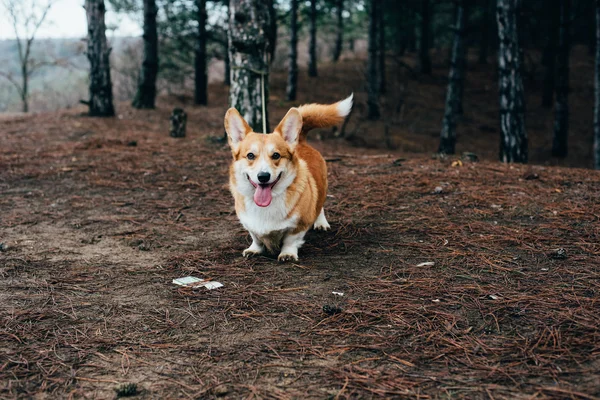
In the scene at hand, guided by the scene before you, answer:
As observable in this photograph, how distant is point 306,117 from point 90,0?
9.61m

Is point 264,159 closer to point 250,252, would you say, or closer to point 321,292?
point 250,252

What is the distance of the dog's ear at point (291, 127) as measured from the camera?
388 centimetres

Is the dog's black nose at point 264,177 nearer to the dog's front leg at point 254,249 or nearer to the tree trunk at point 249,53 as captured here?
the dog's front leg at point 254,249

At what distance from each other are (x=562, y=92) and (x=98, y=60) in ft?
40.4

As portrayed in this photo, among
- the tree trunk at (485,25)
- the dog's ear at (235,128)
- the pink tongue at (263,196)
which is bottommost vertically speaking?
the pink tongue at (263,196)

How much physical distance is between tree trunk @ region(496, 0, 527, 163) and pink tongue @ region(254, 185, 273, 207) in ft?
21.0

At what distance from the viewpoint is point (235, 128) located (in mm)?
3986

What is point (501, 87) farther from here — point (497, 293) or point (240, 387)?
point (240, 387)

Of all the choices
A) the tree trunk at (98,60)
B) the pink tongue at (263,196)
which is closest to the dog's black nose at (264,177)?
the pink tongue at (263,196)

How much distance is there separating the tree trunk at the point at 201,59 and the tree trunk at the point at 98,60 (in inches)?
165

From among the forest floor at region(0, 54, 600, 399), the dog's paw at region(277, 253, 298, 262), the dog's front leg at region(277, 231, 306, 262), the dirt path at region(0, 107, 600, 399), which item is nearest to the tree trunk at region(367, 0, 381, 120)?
the forest floor at region(0, 54, 600, 399)

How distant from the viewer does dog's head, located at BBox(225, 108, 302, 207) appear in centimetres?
357

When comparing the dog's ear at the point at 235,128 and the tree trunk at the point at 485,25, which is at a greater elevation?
the tree trunk at the point at 485,25

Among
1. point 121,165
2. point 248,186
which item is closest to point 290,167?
point 248,186
